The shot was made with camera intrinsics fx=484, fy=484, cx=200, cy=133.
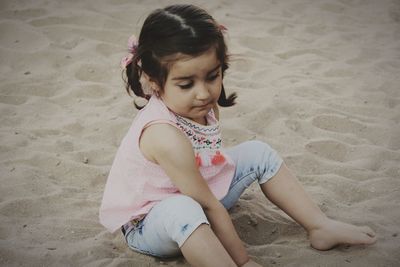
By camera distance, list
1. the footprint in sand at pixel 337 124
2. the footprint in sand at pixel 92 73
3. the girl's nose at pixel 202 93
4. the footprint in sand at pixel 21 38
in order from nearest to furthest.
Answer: the girl's nose at pixel 202 93
the footprint in sand at pixel 337 124
the footprint in sand at pixel 92 73
the footprint in sand at pixel 21 38

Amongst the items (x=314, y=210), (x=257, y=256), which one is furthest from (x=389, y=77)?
(x=257, y=256)

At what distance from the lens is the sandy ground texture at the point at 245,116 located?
1.90m

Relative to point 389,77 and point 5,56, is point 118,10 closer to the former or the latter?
point 5,56

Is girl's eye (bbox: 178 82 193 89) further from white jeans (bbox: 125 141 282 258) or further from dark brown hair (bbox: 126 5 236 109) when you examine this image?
white jeans (bbox: 125 141 282 258)

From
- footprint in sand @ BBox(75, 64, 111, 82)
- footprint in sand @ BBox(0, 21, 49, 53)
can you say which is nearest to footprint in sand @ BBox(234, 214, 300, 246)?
footprint in sand @ BBox(75, 64, 111, 82)

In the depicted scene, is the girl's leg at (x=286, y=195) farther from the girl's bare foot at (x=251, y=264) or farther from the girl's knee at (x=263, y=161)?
the girl's bare foot at (x=251, y=264)

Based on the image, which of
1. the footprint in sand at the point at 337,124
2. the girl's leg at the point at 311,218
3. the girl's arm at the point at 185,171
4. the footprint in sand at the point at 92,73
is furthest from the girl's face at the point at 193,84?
the footprint in sand at the point at 92,73

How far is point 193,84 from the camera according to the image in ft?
5.38

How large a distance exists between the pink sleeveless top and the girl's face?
66 millimetres

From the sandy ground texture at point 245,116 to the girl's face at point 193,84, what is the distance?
0.58 meters

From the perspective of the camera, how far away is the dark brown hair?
5.28ft

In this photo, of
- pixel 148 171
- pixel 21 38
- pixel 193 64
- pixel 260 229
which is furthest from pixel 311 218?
pixel 21 38

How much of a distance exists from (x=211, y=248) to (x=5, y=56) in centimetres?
254

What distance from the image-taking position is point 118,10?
4.30 m
